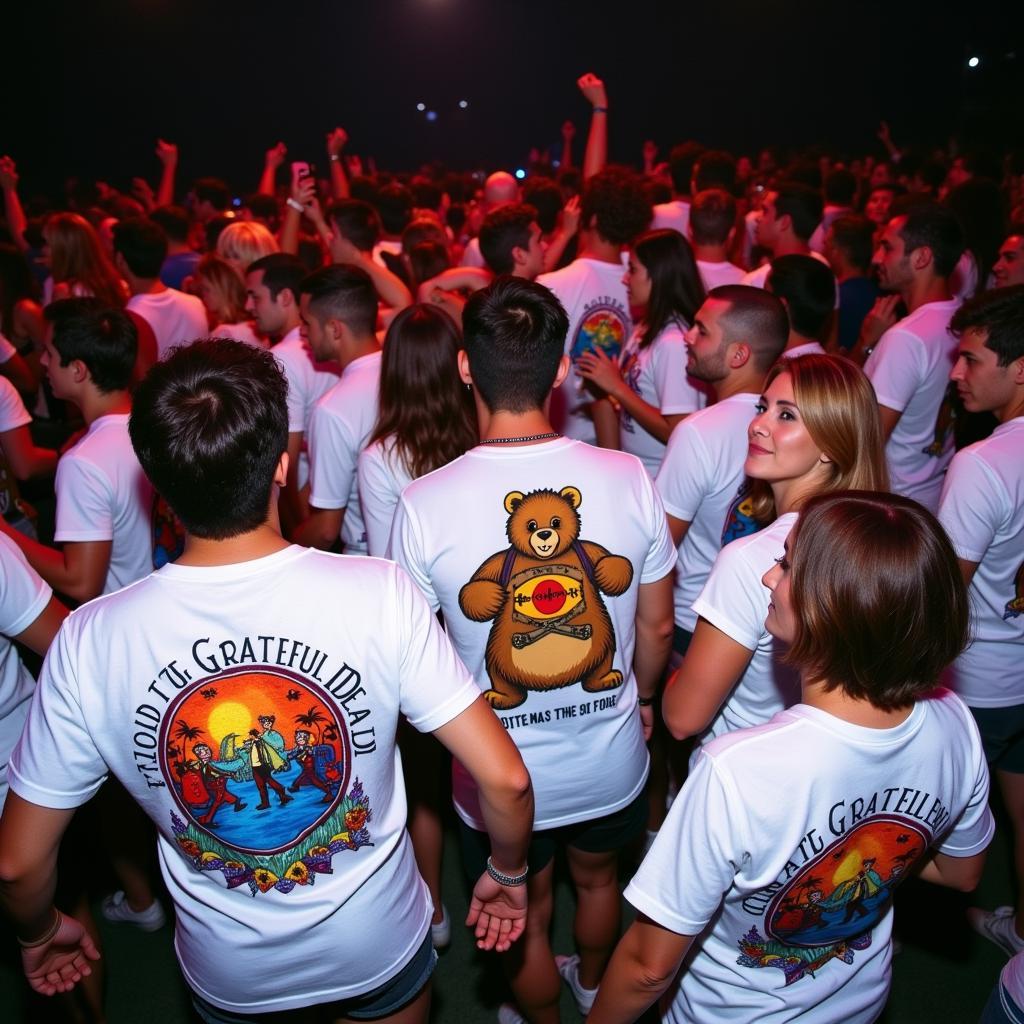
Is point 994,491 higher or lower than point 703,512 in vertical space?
higher

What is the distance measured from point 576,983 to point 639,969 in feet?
4.23

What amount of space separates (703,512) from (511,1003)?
1.53 meters

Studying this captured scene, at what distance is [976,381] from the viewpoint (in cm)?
250

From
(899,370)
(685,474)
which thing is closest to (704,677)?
(685,474)

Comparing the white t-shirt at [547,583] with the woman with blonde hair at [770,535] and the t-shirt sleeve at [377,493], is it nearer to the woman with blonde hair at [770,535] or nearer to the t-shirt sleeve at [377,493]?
the woman with blonde hair at [770,535]

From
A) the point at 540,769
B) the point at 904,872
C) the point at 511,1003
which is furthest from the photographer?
the point at 511,1003

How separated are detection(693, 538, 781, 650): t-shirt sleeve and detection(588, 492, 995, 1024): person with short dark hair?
0.32 meters

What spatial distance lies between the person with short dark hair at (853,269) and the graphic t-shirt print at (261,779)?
4.02 m

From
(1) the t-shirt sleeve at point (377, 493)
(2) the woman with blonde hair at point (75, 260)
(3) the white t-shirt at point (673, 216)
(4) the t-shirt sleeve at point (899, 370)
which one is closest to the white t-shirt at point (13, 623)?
(1) the t-shirt sleeve at point (377, 493)

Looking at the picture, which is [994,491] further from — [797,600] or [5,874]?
[5,874]

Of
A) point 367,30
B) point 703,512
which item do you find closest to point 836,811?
point 703,512

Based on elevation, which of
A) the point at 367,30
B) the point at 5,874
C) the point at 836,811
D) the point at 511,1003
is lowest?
the point at 511,1003

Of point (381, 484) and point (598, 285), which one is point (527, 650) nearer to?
point (381, 484)

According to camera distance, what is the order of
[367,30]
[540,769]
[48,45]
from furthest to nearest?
[367,30] → [48,45] → [540,769]
